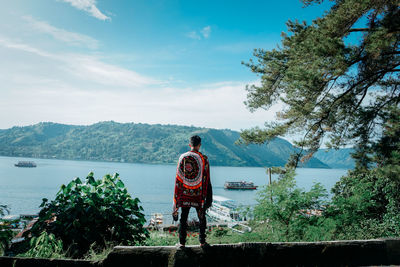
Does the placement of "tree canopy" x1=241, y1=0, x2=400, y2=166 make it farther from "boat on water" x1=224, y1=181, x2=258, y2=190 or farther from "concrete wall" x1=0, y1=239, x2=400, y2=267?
"boat on water" x1=224, y1=181, x2=258, y2=190

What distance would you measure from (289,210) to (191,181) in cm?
345

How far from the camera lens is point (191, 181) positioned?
3.75m

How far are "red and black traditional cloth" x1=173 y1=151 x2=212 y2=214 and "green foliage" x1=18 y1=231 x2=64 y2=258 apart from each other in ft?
5.32

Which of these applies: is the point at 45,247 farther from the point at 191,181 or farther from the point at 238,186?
the point at 238,186

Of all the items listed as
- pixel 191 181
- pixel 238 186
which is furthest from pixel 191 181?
pixel 238 186

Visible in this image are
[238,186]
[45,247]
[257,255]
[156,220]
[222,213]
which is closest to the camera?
[45,247]

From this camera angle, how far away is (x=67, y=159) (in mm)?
187125

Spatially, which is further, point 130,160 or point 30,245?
point 130,160

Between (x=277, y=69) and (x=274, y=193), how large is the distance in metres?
5.49

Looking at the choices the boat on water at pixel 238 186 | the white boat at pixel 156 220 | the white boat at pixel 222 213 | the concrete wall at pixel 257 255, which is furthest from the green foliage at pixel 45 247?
the boat on water at pixel 238 186

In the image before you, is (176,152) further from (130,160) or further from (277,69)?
(277,69)

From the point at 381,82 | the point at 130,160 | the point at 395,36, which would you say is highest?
the point at 395,36

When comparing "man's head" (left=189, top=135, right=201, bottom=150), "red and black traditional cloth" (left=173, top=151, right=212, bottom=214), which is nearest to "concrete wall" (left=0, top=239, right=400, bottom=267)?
"red and black traditional cloth" (left=173, top=151, right=212, bottom=214)

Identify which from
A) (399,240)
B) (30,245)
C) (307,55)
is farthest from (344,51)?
(30,245)
